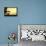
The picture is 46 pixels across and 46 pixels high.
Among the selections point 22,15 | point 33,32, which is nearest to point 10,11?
point 22,15

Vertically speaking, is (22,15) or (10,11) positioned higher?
(10,11)

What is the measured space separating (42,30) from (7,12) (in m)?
1.26

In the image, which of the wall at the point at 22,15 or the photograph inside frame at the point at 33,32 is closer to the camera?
the photograph inside frame at the point at 33,32

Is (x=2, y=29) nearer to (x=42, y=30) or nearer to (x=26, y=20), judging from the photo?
(x=26, y=20)

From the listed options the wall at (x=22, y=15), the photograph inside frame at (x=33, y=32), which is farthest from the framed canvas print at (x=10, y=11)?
the photograph inside frame at (x=33, y=32)

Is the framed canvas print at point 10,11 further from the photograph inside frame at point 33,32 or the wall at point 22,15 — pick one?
the photograph inside frame at point 33,32

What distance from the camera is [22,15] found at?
4668 millimetres

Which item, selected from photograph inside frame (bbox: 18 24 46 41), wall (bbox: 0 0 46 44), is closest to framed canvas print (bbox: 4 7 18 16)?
wall (bbox: 0 0 46 44)

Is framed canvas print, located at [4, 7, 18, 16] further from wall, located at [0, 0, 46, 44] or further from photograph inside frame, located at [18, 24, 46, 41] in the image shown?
photograph inside frame, located at [18, 24, 46, 41]

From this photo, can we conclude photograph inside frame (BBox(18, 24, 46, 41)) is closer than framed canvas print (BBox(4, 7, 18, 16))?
Yes

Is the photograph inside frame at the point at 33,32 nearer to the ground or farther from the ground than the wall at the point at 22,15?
nearer to the ground

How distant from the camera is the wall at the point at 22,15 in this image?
15.2 feet

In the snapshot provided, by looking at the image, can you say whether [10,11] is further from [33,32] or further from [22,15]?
[33,32]

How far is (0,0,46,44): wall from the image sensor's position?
462cm
